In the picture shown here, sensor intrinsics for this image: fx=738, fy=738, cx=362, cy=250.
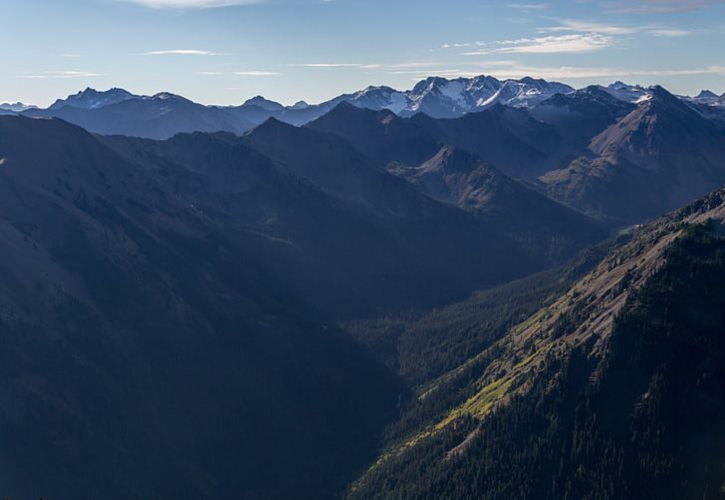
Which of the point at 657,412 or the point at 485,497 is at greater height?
the point at 657,412

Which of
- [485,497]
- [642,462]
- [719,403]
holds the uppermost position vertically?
[719,403]

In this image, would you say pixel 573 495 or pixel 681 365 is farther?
pixel 681 365

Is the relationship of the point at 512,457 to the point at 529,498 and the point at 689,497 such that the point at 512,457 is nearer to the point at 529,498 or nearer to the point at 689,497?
the point at 529,498

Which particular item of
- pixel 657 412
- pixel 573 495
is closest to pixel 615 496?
pixel 573 495

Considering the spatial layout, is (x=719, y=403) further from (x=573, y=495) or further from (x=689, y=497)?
(x=573, y=495)

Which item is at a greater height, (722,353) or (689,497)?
(722,353)

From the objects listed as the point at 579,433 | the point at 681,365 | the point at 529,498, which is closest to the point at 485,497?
the point at 529,498

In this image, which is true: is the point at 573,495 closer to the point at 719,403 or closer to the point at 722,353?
the point at 719,403

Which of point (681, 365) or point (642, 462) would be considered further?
point (681, 365)
